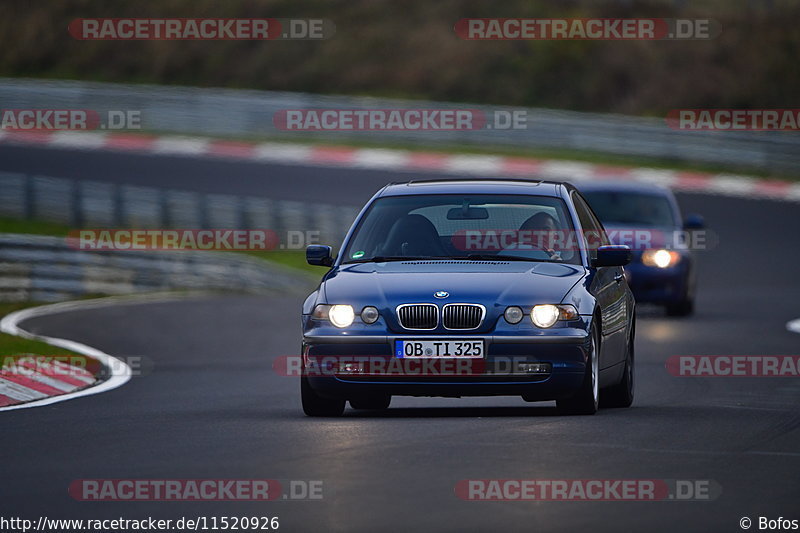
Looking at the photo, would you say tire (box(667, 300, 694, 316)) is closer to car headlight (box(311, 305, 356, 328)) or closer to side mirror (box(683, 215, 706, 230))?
side mirror (box(683, 215, 706, 230))

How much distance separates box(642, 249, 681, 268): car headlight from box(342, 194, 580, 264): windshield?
388 inches

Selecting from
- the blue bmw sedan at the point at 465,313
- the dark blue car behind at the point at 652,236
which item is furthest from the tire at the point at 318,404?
the dark blue car behind at the point at 652,236

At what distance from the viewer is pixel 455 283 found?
10320mm

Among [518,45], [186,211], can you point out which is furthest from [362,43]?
[186,211]

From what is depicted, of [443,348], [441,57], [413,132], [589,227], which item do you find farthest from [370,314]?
[441,57]

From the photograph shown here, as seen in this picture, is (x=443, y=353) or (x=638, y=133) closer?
(x=443, y=353)

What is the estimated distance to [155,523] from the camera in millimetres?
6875

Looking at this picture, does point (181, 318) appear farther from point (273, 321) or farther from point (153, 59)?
point (153, 59)

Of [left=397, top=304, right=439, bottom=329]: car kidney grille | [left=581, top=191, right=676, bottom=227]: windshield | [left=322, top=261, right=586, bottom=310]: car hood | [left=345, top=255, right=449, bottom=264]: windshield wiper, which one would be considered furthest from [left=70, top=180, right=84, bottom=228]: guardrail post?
[left=397, top=304, right=439, bottom=329]: car kidney grille

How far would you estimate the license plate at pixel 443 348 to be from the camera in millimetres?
10109

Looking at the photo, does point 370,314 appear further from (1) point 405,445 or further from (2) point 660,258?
(2) point 660,258

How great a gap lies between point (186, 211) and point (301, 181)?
609 centimetres

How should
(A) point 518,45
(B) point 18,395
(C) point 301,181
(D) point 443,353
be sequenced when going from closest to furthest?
(D) point 443,353 < (B) point 18,395 < (C) point 301,181 < (A) point 518,45

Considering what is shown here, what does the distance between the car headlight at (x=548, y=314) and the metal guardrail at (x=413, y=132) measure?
28.8 metres
